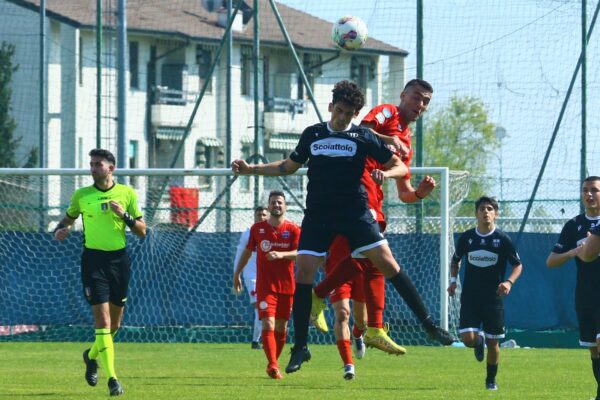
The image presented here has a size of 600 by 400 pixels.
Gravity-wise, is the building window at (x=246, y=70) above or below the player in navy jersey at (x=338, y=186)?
above

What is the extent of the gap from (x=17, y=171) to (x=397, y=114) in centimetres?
868

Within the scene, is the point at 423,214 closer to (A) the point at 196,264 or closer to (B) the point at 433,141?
(A) the point at 196,264

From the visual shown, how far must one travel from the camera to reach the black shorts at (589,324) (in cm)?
1142

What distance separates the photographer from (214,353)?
59.0 feet

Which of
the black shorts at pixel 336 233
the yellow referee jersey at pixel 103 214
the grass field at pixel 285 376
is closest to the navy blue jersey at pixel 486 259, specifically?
the grass field at pixel 285 376

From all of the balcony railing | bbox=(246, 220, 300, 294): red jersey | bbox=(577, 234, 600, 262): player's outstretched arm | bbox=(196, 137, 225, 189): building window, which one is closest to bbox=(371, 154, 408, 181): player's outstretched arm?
bbox=(577, 234, 600, 262): player's outstretched arm

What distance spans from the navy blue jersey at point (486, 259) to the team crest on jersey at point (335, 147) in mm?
4159

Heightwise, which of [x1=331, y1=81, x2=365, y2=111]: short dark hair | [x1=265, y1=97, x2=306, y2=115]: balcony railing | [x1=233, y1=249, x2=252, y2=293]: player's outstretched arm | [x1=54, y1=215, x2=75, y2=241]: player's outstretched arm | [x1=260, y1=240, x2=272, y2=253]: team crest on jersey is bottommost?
[x1=233, y1=249, x2=252, y2=293]: player's outstretched arm

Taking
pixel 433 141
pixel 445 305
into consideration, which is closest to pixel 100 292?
pixel 445 305

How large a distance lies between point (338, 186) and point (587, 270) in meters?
2.82

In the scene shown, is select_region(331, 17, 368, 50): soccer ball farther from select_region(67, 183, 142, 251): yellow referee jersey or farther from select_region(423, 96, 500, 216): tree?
select_region(423, 96, 500, 216): tree

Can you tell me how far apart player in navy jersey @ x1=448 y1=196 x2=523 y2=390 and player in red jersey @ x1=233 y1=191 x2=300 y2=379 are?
1.86 meters

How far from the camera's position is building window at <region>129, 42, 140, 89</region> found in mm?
34750

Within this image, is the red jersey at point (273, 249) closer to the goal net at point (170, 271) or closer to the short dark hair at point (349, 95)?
the short dark hair at point (349, 95)
